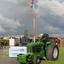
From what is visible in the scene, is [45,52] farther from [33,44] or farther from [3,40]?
[3,40]

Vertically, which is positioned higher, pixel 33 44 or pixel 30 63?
pixel 33 44

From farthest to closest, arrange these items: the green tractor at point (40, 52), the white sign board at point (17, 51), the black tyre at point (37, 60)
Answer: the white sign board at point (17, 51)
the green tractor at point (40, 52)
the black tyre at point (37, 60)

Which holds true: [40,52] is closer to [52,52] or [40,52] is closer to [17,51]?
[52,52]

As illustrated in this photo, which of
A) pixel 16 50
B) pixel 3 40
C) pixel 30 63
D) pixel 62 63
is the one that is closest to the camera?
pixel 30 63

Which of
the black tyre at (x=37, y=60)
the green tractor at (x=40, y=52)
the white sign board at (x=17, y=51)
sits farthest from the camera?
the white sign board at (x=17, y=51)

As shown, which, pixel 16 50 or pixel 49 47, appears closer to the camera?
pixel 49 47

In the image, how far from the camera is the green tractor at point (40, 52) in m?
14.1

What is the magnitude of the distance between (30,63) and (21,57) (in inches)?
27.2

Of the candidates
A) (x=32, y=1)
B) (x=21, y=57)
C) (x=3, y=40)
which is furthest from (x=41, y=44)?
(x=3, y=40)

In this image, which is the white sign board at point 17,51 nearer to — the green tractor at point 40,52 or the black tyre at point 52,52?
the green tractor at point 40,52

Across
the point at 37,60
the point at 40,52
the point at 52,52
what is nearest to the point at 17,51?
the point at 40,52

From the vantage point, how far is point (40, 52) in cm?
1449

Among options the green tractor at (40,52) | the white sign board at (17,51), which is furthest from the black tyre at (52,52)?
the white sign board at (17,51)

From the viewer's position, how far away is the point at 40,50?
1452 cm
